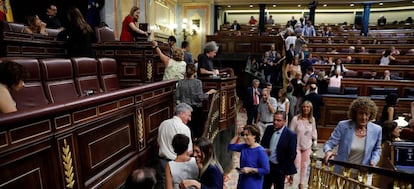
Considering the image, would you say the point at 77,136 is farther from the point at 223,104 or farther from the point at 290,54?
the point at 290,54

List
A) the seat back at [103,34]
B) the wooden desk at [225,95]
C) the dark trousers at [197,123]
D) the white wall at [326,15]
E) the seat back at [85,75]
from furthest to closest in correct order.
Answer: the white wall at [326,15], the seat back at [103,34], the wooden desk at [225,95], the dark trousers at [197,123], the seat back at [85,75]

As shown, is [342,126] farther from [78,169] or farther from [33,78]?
[33,78]

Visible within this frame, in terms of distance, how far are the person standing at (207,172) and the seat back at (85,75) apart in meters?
1.97

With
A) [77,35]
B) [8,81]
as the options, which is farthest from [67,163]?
[77,35]

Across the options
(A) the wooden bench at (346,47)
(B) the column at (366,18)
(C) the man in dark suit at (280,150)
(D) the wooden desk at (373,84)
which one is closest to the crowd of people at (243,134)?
(C) the man in dark suit at (280,150)

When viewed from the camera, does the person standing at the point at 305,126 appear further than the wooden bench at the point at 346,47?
No

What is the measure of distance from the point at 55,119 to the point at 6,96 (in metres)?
0.32

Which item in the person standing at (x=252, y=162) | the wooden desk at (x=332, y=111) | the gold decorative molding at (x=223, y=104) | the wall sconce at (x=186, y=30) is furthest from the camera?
the wall sconce at (x=186, y=30)

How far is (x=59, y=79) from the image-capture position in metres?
3.05

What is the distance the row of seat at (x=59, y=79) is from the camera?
8.71 ft

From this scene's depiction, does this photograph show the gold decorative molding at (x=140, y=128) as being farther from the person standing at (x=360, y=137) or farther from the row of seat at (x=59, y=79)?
the person standing at (x=360, y=137)

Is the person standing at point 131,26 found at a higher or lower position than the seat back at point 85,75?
higher

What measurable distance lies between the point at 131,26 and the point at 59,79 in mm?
1867

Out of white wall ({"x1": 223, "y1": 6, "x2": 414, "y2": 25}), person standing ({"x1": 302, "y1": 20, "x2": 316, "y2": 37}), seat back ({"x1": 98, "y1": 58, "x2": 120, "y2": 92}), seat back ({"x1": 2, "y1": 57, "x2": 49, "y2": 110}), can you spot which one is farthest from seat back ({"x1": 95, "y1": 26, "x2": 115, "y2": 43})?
white wall ({"x1": 223, "y1": 6, "x2": 414, "y2": 25})
